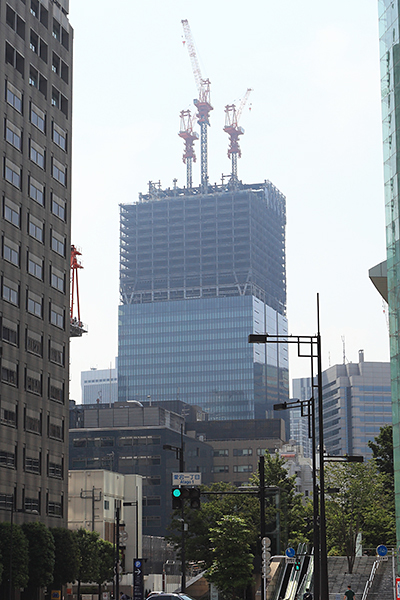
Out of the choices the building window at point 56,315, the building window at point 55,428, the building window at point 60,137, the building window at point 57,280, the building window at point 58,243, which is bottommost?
the building window at point 55,428

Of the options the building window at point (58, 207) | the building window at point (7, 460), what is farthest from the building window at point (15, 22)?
the building window at point (7, 460)

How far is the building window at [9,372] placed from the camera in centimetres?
8806

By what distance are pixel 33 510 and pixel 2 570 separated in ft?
56.1

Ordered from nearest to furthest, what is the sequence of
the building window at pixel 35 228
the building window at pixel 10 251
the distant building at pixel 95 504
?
the building window at pixel 10 251 → the building window at pixel 35 228 → the distant building at pixel 95 504

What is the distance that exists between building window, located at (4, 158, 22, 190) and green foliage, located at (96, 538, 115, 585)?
1572 inches

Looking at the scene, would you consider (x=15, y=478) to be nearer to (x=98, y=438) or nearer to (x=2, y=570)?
(x=2, y=570)

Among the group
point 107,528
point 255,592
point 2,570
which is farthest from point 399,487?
point 107,528

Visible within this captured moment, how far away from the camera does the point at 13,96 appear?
94250mm

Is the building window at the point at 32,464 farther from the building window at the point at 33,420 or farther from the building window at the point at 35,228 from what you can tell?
the building window at the point at 35,228

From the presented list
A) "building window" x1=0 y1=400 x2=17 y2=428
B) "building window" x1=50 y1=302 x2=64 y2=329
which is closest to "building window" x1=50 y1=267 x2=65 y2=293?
"building window" x1=50 y1=302 x2=64 y2=329

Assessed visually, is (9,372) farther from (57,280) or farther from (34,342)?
(57,280)

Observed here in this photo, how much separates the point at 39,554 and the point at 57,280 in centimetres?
3169

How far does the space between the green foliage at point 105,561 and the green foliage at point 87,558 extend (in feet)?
7.00

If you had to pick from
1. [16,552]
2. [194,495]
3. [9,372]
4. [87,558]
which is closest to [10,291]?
[9,372]
